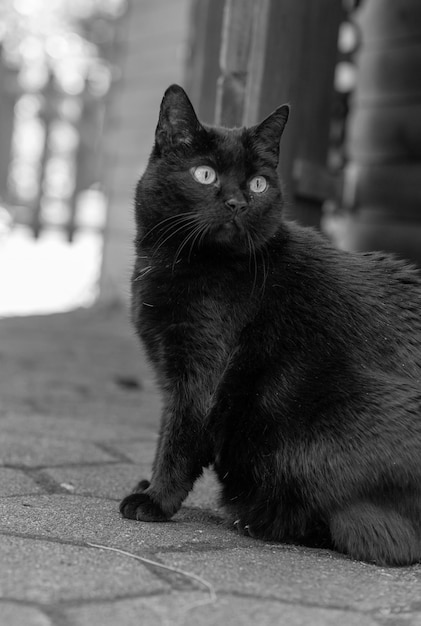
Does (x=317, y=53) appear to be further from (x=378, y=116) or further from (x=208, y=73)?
(x=378, y=116)

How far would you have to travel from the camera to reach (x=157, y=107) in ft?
24.9

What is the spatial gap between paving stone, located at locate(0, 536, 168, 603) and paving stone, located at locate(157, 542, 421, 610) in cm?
13

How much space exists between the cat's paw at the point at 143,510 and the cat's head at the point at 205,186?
682 millimetres

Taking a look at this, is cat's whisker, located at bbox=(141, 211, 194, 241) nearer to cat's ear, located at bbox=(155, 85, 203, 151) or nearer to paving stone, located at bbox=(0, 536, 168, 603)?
cat's ear, located at bbox=(155, 85, 203, 151)

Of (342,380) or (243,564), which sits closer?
(243,564)

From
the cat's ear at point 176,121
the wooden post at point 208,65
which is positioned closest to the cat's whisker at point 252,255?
the cat's ear at point 176,121

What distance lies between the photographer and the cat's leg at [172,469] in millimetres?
2092

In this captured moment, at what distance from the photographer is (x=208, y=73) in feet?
12.1

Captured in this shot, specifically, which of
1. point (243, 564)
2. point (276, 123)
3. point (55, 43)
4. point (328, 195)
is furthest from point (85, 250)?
point (243, 564)

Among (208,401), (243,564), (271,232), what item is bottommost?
(243,564)

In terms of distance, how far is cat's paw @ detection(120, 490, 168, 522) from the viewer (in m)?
2.09

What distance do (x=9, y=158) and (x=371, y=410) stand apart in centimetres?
825

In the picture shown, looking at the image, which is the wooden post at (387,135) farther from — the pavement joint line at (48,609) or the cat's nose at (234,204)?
the pavement joint line at (48,609)

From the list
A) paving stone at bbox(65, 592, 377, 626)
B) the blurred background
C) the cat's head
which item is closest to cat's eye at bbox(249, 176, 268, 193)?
the cat's head
